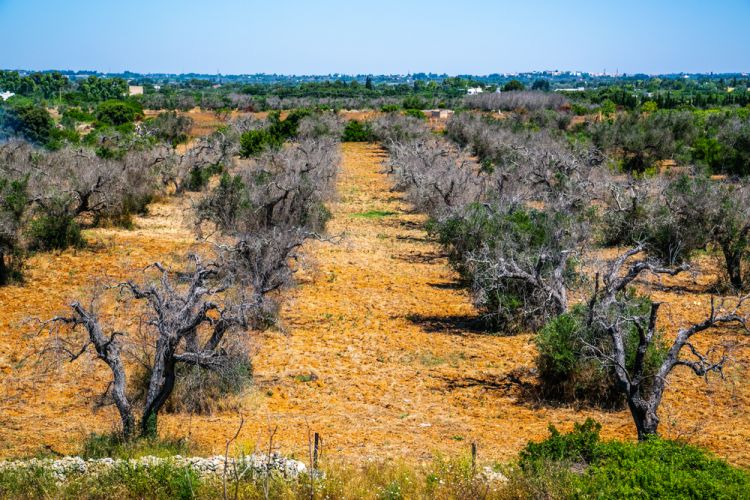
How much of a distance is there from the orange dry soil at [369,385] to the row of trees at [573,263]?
70 cm

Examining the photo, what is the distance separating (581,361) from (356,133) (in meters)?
53.8

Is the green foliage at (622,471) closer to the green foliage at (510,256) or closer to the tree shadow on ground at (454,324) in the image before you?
the green foliage at (510,256)

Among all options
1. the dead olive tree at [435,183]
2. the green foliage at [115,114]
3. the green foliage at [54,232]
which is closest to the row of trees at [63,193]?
the green foliage at [54,232]

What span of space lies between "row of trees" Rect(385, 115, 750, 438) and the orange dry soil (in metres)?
0.70

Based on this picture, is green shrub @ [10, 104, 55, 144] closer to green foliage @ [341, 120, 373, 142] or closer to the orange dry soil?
green foliage @ [341, 120, 373, 142]

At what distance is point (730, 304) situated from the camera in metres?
17.7

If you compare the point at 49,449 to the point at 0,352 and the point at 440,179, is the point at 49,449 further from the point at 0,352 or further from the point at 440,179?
the point at 440,179

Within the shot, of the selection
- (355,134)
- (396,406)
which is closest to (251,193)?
(396,406)

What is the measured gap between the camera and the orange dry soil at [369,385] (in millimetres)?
10359

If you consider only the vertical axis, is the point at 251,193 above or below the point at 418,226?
above

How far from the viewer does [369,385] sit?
42.4 feet

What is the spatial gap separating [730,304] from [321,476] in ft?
43.5

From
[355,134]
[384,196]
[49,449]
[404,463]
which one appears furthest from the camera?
[355,134]

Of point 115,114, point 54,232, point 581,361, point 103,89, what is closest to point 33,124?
point 115,114
